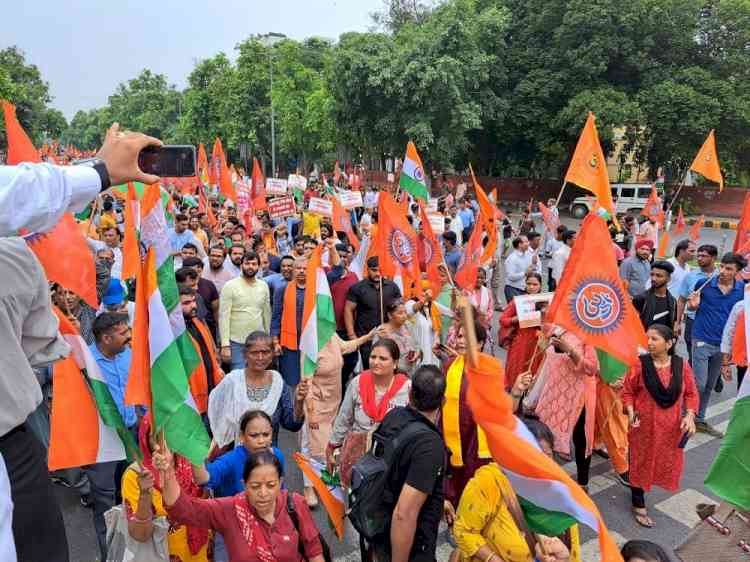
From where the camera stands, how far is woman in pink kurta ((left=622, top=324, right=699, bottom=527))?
4227 millimetres

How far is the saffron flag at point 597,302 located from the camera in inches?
143

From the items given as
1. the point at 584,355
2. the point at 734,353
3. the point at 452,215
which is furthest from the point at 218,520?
the point at 452,215

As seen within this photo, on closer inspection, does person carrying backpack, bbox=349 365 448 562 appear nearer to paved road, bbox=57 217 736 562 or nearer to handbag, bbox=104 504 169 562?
handbag, bbox=104 504 169 562

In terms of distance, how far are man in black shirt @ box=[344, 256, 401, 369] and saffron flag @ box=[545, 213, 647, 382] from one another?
6.74ft

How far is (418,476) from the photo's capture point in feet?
8.14

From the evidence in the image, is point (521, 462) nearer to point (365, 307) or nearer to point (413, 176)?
point (365, 307)

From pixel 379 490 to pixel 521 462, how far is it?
2.38 feet

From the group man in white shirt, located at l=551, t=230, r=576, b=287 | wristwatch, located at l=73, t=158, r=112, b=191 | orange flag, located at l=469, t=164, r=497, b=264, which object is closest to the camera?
wristwatch, located at l=73, t=158, r=112, b=191

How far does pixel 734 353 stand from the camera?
15.7 ft

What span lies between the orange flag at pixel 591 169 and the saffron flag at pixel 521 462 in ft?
14.4

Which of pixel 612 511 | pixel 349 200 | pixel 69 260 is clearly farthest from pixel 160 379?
pixel 349 200

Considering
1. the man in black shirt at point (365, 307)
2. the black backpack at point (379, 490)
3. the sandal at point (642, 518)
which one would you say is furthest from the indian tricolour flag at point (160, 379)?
the sandal at point (642, 518)

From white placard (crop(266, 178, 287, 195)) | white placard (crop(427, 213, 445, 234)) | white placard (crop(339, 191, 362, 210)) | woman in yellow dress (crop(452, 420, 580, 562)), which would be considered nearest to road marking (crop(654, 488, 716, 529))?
woman in yellow dress (crop(452, 420, 580, 562))

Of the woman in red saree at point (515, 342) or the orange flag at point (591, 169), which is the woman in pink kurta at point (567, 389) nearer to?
the woman in red saree at point (515, 342)
